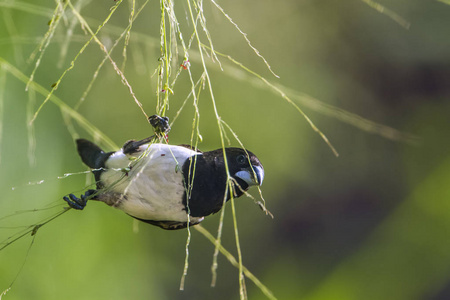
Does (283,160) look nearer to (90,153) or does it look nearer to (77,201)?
(90,153)

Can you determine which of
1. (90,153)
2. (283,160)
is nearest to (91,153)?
(90,153)

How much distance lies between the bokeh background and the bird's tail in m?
0.90

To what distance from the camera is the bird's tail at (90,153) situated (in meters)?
1.80

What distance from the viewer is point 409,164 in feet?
12.7

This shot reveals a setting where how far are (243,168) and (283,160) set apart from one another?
233 centimetres

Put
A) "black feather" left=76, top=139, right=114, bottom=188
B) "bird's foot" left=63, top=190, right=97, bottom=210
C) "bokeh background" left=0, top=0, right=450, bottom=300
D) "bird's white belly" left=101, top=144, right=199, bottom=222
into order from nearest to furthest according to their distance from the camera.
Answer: "bird's foot" left=63, top=190, right=97, bottom=210
"bird's white belly" left=101, top=144, right=199, bottom=222
"black feather" left=76, top=139, right=114, bottom=188
"bokeh background" left=0, top=0, right=450, bottom=300

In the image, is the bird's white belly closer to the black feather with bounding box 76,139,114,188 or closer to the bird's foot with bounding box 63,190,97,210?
the bird's foot with bounding box 63,190,97,210

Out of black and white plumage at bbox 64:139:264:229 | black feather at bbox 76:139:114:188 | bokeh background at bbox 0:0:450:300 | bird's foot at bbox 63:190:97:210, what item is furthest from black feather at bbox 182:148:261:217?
bokeh background at bbox 0:0:450:300

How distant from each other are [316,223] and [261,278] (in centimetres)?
71

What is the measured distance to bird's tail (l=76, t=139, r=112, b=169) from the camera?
5.91 feet

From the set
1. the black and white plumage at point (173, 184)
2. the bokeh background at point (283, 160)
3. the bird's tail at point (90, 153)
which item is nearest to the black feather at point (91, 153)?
the bird's tail at point (90, 153)

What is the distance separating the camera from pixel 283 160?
12.7 ft

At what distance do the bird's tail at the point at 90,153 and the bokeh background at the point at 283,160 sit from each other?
897 millimetres

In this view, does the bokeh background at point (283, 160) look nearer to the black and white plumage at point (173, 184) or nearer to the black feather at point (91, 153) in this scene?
the black feather at point (91, 153)
